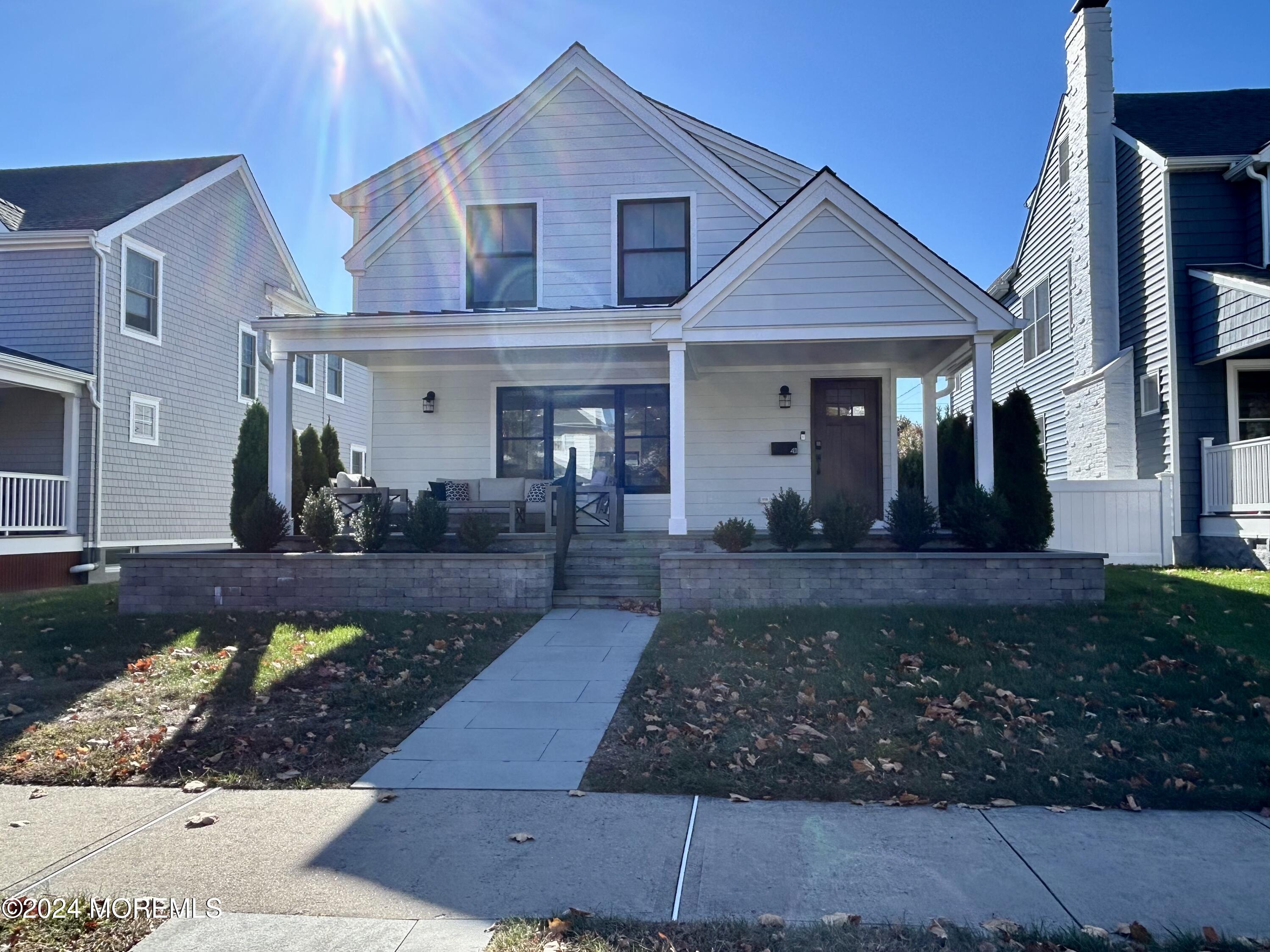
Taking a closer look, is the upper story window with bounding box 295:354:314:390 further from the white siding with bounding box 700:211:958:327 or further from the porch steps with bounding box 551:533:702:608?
the white siding with bounding box 700:211:958:327

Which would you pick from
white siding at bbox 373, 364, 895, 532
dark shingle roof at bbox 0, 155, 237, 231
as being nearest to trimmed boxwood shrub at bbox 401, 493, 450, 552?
white siding at bbox 373, 364, 895, 532

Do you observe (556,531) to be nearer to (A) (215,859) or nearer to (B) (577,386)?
(B) (577,386)

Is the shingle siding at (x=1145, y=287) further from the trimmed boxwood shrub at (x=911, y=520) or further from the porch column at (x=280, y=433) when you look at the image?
the porch column at (x=280, y=433)

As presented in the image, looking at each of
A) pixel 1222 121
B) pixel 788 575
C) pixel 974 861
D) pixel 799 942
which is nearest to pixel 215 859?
pixel 799 942

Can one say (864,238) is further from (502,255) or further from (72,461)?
(72,461)

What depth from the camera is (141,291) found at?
15781 millimetres

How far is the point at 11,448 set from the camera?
14.9m

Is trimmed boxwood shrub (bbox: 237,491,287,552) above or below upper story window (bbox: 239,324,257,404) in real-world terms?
below

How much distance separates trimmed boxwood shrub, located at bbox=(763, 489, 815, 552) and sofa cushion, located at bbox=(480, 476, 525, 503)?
156 inches

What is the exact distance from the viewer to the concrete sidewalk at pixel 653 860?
341 cm

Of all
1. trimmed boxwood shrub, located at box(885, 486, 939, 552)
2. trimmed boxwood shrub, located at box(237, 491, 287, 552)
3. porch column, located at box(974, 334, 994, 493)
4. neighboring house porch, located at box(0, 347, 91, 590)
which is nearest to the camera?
trimmed boxwood shrub, located at box(885, 486, 939, 552)

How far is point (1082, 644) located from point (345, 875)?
613 cm

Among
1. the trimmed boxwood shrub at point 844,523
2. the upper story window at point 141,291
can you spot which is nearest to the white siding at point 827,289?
the trimmed boxwood shrub at point 844,523

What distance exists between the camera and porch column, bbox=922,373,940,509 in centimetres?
1294
